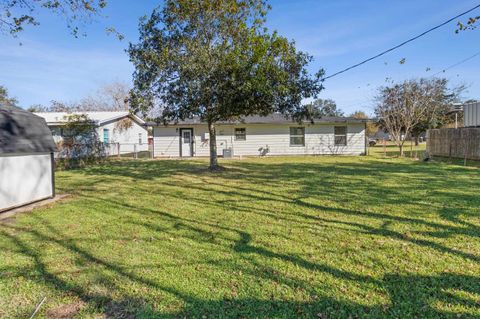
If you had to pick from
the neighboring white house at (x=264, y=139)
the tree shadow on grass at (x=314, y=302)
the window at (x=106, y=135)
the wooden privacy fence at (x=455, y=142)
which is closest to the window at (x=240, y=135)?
the neighboring white house at (x=264, y=139)

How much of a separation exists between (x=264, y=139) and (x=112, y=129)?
11668 millimetres

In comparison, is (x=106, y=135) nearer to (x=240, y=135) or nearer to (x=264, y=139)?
(x=240, y=135)

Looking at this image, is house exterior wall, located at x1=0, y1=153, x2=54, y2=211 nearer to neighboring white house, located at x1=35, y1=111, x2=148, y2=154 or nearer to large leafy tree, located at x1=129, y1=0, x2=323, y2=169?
large leafy tree, located at x1=129, y1=0, x2=323, y2=169

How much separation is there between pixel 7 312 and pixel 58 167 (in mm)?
13093

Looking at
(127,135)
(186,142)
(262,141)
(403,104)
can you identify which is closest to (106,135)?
(127,135)

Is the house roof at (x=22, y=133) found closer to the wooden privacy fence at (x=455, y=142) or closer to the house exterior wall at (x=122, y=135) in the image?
the house exterior wall at (x=122, y=135)

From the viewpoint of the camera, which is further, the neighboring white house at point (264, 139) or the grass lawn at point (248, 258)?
the neighboring white house at point (264, 139)

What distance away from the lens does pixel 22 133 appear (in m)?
6.48

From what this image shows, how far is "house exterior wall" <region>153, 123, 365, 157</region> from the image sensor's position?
20.4 metres

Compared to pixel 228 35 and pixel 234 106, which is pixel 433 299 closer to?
pixel 234 106

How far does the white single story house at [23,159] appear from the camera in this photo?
19.3ft

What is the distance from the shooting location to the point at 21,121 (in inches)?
264

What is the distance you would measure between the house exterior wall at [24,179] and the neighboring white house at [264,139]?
1354cm

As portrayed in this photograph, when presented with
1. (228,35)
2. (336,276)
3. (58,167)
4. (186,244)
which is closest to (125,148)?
(58,167)
